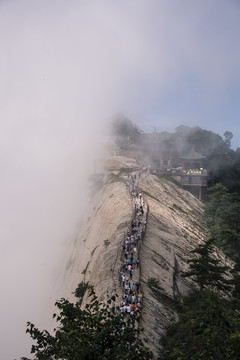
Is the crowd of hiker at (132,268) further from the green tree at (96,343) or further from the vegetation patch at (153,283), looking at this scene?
the green tree at (96,343)

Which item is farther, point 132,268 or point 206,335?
point 132,268

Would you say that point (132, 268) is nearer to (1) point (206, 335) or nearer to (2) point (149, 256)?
(2) point (149, 256)

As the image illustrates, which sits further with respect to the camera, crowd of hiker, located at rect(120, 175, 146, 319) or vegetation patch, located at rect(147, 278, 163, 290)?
vegetation patch, located at rect(147, 278, 163, 290)

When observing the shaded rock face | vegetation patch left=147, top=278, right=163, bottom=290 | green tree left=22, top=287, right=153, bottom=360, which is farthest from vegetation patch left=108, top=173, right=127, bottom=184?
green tree left=22, top=287, right=153, bottom=360

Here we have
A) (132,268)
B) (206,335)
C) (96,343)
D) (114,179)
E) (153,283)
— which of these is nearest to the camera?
(96,343)

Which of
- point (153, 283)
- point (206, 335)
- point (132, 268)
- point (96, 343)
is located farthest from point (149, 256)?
point (96, 343)

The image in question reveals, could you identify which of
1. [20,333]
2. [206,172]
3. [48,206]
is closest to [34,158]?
[48,206]

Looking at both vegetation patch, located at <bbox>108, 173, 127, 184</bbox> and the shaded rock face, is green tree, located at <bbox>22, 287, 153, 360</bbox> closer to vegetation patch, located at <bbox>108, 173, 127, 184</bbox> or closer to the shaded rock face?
the shaded rock face

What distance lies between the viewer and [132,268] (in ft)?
61.7

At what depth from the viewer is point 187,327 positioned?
41.2 feet

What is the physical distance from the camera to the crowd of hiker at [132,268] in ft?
48.6

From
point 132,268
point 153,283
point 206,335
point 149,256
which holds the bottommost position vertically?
point 206,335

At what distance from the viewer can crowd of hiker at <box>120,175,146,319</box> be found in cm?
1482

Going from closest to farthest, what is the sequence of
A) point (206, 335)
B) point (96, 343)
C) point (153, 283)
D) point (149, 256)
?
point (96, 343) → point (206, 335) → point (153, 283) → point (149, 256)
